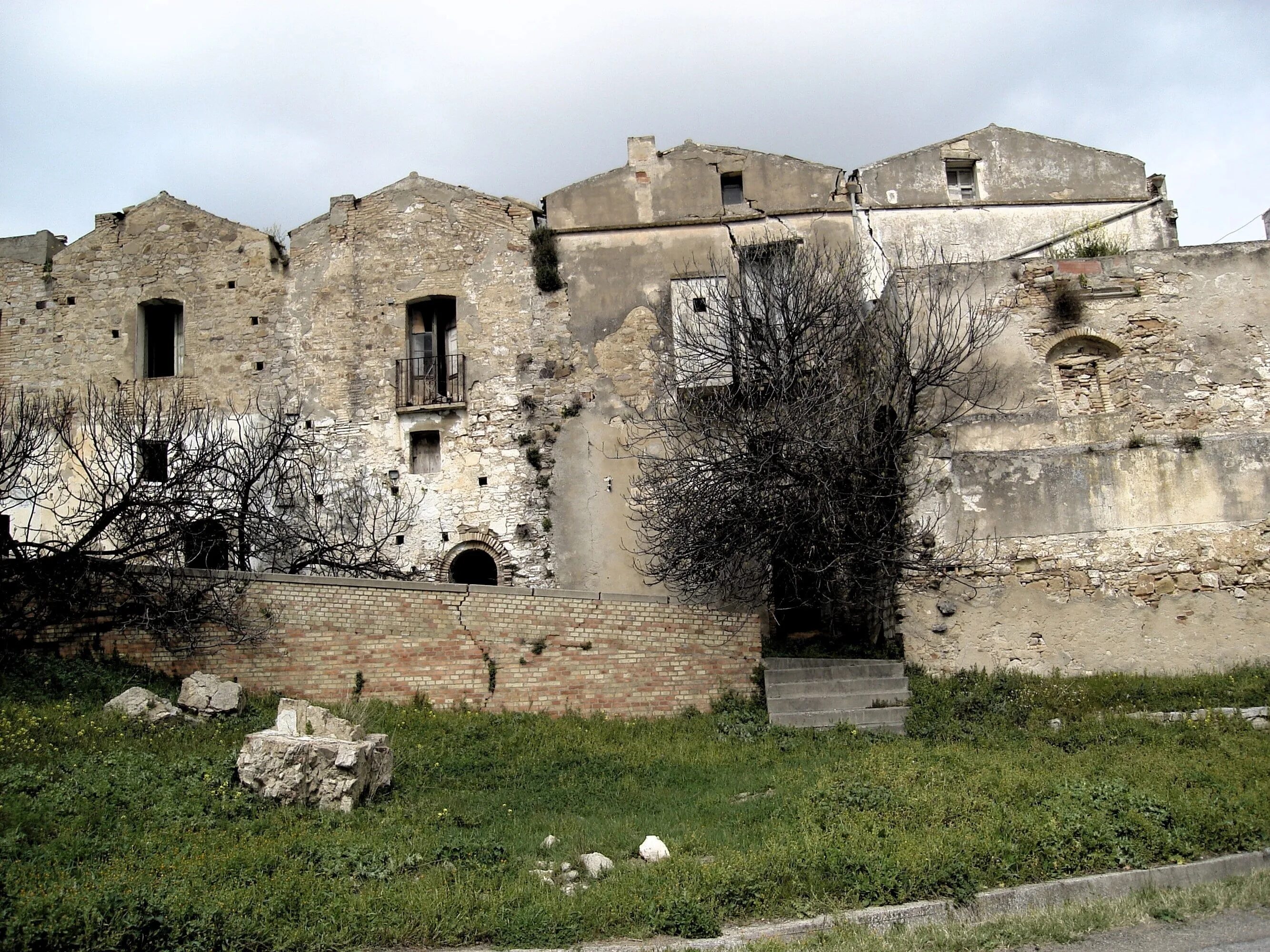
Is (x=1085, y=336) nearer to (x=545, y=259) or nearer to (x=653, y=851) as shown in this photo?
(x=545, y=259)

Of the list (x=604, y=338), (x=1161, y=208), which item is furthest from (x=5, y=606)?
(x=1161, y=208)

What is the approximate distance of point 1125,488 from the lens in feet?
45.8

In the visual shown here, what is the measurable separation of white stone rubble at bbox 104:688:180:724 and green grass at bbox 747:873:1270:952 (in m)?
7.32

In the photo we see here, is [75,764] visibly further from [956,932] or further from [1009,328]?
[1009,328]

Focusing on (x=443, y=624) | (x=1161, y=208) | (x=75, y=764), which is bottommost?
(x=75, y=764)

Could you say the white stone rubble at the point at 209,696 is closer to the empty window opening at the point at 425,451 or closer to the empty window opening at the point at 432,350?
the empty window opening at the point at 425,451

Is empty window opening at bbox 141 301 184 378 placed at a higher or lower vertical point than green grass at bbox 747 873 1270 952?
higher

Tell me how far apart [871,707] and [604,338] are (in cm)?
974

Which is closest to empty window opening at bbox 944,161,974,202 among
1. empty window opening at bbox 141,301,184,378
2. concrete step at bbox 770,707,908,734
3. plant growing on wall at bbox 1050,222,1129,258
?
plant growing on wall at bbox 1050,222,1129,258

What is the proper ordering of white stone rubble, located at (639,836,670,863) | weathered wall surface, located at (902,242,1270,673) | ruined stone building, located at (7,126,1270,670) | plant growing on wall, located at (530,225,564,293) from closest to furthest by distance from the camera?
white stone rubble, located at (639,836,670,863) < weathered wall surface, located at (902,242,1270,673) < ruined stone building, located at (7,126,1270,670) < plant growing on wall, located at (530,225,564,293)

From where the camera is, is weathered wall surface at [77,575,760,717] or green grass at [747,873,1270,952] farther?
weathered wall surface at [77,575,760,717]

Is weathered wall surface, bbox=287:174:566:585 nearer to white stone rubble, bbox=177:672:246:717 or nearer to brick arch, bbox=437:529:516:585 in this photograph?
brick arch, bbox=437:529:516:585

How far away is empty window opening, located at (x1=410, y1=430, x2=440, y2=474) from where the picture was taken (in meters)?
20.2

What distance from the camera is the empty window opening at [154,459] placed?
14469 millimetres
